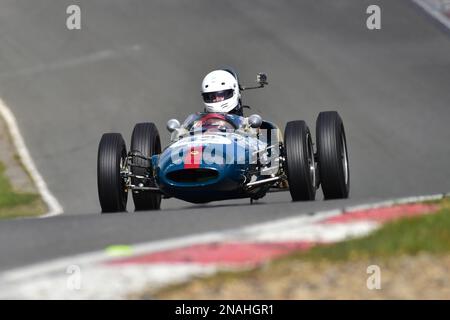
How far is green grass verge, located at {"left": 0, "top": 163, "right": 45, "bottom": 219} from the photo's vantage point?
17.0 metres

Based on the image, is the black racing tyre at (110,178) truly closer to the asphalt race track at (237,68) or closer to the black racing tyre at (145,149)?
the black racing tyre at (145,149)

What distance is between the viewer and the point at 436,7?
27.2m

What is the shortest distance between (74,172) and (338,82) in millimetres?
6257

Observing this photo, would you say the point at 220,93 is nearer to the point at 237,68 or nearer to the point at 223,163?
the point at 223,163

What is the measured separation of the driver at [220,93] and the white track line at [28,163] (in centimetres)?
268

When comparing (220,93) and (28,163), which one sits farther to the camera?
(28,163)

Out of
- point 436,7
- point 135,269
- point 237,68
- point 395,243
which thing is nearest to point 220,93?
point 395,243

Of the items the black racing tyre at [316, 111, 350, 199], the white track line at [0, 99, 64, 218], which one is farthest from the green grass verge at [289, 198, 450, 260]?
the white track line at [0, 99, 64, 218]

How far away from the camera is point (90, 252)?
29.4 ft

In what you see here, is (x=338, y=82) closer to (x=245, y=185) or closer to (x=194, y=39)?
(x=194, y=39)

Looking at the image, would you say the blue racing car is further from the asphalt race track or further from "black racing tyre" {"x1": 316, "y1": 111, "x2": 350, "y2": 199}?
the asphalt race track

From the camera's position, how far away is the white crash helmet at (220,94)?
14688mm

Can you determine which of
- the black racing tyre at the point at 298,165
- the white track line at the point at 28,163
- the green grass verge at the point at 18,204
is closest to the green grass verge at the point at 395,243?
the black racing tyre at the point at 298,165

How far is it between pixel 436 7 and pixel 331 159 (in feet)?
47.2
